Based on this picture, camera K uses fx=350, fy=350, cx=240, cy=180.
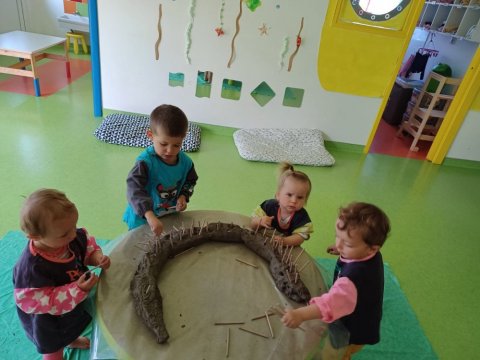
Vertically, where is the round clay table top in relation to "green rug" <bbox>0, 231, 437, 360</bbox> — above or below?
above

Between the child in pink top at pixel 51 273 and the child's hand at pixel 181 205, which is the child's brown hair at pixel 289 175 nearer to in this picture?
the child's hand at pixel 181 205

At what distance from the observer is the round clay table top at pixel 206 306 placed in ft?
3.30

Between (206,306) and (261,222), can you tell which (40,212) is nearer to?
(206,306)

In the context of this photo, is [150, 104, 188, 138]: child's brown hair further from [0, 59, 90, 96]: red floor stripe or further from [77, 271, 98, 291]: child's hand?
[0, 59, 90, 96]: red floor stripe

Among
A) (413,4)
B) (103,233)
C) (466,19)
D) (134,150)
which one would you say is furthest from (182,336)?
(466,19)

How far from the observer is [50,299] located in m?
1.09

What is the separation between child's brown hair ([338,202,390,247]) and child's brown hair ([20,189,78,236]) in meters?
0.89

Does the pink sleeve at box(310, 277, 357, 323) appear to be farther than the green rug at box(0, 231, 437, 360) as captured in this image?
No

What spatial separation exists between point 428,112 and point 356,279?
3723mm

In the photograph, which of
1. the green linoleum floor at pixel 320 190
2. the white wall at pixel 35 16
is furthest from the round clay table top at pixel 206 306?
the white wall at pixel 35 16

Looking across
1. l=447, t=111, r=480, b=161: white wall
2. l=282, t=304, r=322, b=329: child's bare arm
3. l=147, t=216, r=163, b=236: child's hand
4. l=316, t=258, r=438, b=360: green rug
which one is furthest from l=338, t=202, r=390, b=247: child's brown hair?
l=447, t=111, r=480, b=161: white wall

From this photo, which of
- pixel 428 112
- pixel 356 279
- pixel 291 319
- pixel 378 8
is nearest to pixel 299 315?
pixel 291 319

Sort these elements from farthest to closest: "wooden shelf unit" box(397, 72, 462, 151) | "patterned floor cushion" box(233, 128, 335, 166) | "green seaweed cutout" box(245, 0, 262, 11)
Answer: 1. "wooden shelf unit" box(397, 72, 462, 151)
2. "patterned floor cushion" box(233, 128, 335, 166)
3. "green seaweed cutout" box(245, 0, 262, 11)

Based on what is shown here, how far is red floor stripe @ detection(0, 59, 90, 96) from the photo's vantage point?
416 cm
